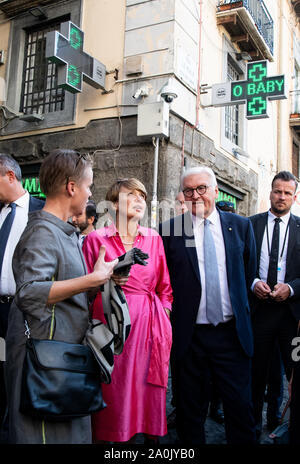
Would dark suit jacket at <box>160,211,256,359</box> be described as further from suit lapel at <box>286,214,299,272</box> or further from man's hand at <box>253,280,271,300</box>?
suit lapel at <box>286,214,299,272</box>

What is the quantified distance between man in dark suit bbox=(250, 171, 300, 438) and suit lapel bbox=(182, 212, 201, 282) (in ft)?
2.57

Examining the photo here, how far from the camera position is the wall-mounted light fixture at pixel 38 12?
820 centimetres

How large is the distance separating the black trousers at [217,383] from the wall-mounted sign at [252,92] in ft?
20.6

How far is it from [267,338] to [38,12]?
8.21 m

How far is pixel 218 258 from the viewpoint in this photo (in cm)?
265

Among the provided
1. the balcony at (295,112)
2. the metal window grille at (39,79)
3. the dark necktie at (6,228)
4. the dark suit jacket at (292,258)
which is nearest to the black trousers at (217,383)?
the dark suit jacket at (292,258)

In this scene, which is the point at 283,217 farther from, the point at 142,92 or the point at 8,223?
the point at 142,92

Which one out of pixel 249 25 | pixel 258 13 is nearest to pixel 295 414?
pixel 249 25

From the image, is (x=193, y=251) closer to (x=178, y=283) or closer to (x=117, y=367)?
(x=178, y=283)

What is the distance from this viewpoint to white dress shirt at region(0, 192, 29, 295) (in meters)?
2.83

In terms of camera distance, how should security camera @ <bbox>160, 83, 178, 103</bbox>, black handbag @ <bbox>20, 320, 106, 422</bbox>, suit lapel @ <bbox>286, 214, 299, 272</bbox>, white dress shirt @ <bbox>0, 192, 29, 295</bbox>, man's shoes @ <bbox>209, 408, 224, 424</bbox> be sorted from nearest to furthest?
black handbag @ <bbox>20, 320, 106, 422</bbox> < white dress shirt @ <bbox>0, 192, 29, 295</bbox> < suit lapel @ <bbox>286, 214, 299, 272</bbox> < man's shoes @ <bbox>209, 408, 224, 424</bbox> < security camera @ <bbox>160, 83, 178, 103</bbox>

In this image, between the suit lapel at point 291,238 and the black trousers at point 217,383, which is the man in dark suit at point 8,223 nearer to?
the black trousers at point 217,383

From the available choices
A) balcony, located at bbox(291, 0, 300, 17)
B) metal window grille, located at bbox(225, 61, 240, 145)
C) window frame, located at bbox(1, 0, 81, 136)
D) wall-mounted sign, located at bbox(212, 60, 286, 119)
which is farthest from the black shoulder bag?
balcony, located at bbox(291, 0, 300, 17)
